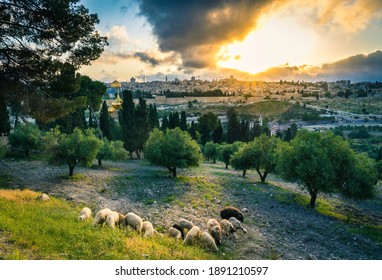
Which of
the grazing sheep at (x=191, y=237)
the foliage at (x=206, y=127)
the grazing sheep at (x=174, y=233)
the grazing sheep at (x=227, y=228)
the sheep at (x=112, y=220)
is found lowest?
the foliage at (x=206, y=127)

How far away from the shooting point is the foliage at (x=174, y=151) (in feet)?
96.6

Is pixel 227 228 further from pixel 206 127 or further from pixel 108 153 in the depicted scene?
pixel 206 127

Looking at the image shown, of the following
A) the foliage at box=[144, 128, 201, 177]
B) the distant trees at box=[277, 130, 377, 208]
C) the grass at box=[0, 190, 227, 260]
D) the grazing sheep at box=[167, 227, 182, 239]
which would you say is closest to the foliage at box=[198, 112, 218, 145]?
the foliage at box=[144, 128, 201, 177]

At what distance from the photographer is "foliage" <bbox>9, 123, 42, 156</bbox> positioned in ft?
122

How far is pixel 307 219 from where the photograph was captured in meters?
18.2

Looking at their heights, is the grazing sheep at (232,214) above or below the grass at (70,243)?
below

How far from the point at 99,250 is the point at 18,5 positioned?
10422 mm

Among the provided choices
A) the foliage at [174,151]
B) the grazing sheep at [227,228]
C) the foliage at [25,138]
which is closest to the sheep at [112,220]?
the grazing sheep at [227,228]

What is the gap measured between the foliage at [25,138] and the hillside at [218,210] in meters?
4.39

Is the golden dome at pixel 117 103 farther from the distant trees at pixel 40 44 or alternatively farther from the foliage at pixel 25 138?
the distant trees at pixel 40 44

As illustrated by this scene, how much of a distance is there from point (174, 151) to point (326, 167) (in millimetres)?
14154

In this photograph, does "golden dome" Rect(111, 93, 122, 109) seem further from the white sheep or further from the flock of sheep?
the white sheep

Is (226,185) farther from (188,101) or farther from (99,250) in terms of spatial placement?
(188,101)

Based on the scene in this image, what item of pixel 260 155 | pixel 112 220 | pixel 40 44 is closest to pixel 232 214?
pixel 112 220
